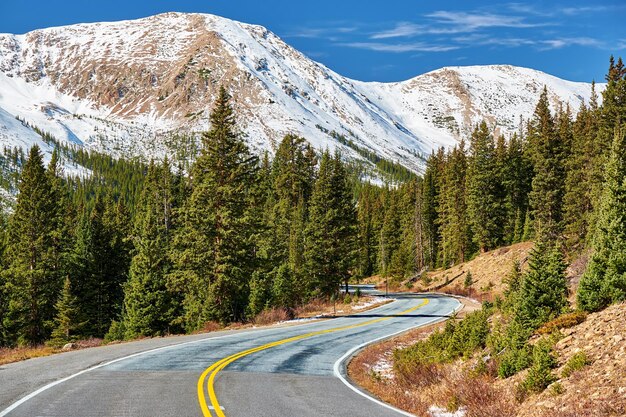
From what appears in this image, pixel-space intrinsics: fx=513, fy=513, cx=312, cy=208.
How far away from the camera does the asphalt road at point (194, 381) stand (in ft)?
33.7

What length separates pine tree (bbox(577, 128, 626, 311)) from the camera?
14594 millimetres

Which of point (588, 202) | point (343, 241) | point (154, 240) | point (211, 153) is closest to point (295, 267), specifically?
point (343, 241)

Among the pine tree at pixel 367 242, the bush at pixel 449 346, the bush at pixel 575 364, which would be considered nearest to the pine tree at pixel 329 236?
the bush at pixel 449 346

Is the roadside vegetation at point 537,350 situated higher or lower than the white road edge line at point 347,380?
higher

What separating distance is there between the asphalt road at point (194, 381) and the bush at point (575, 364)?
161 inches

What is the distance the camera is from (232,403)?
10.9 metres

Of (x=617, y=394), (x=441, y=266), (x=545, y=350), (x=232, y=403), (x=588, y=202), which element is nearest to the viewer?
(x=617, y=394)

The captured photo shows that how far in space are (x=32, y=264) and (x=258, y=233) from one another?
19876 millimetres

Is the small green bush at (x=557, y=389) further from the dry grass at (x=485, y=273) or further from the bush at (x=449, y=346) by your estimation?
the dry grass at (x=485, y=273)

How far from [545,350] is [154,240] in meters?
34.6

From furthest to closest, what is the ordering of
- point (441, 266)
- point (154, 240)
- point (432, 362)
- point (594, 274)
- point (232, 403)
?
point (441, 266) < point (154, 240) < point (432, 362) < point (594, 274) < point (232, 403)

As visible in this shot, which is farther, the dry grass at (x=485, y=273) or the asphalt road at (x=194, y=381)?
the dry grass at (x=485, y=273)

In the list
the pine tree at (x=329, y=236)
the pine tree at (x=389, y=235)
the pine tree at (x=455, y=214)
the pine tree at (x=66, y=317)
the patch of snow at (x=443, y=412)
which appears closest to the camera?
the patch of snow at (x=443, y=412)

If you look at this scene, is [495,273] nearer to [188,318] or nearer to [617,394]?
→ [188,318]
